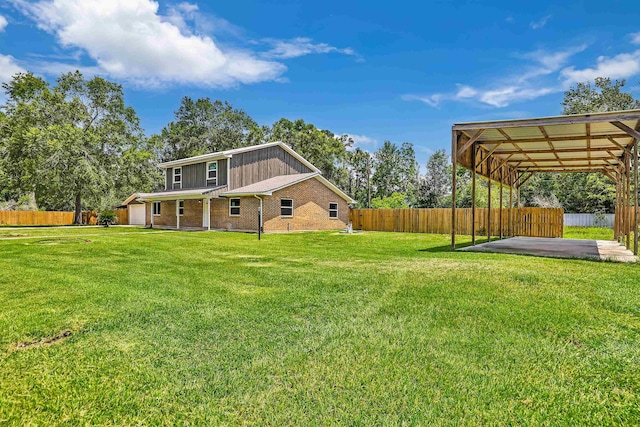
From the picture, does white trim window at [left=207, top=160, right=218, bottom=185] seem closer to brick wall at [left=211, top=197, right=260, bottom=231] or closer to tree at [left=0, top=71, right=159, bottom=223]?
brick wall at [left=211, top=197, right=260, bottom=231]

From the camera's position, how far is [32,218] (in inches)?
1286

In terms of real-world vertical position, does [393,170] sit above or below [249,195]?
above

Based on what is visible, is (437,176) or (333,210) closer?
(333,210)

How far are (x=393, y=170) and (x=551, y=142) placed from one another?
112 feet

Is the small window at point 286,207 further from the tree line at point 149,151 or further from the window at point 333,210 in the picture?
the tree line at point 149,151

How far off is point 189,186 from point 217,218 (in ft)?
15.4

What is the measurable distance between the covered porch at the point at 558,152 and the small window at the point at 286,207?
1021cm

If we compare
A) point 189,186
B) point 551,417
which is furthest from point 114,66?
point 551,417

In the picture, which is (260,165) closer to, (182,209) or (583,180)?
(182,209)

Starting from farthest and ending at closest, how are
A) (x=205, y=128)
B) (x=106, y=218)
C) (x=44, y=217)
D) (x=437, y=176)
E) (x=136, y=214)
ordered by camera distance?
1. (x=437, y=176)
2. (x=205, y=128)
3. (x=44, y=217)
4. (x=136, y=214)
5. (x=106, y=218)

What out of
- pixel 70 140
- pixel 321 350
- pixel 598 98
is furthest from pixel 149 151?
pixel 598 98

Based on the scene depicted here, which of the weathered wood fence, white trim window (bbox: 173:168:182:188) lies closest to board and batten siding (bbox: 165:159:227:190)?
white trim window (bbox: 173:168:182:188)

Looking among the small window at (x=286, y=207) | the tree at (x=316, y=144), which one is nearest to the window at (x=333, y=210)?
the small window at (x=286, y=207)

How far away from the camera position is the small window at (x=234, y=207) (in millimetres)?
21391
